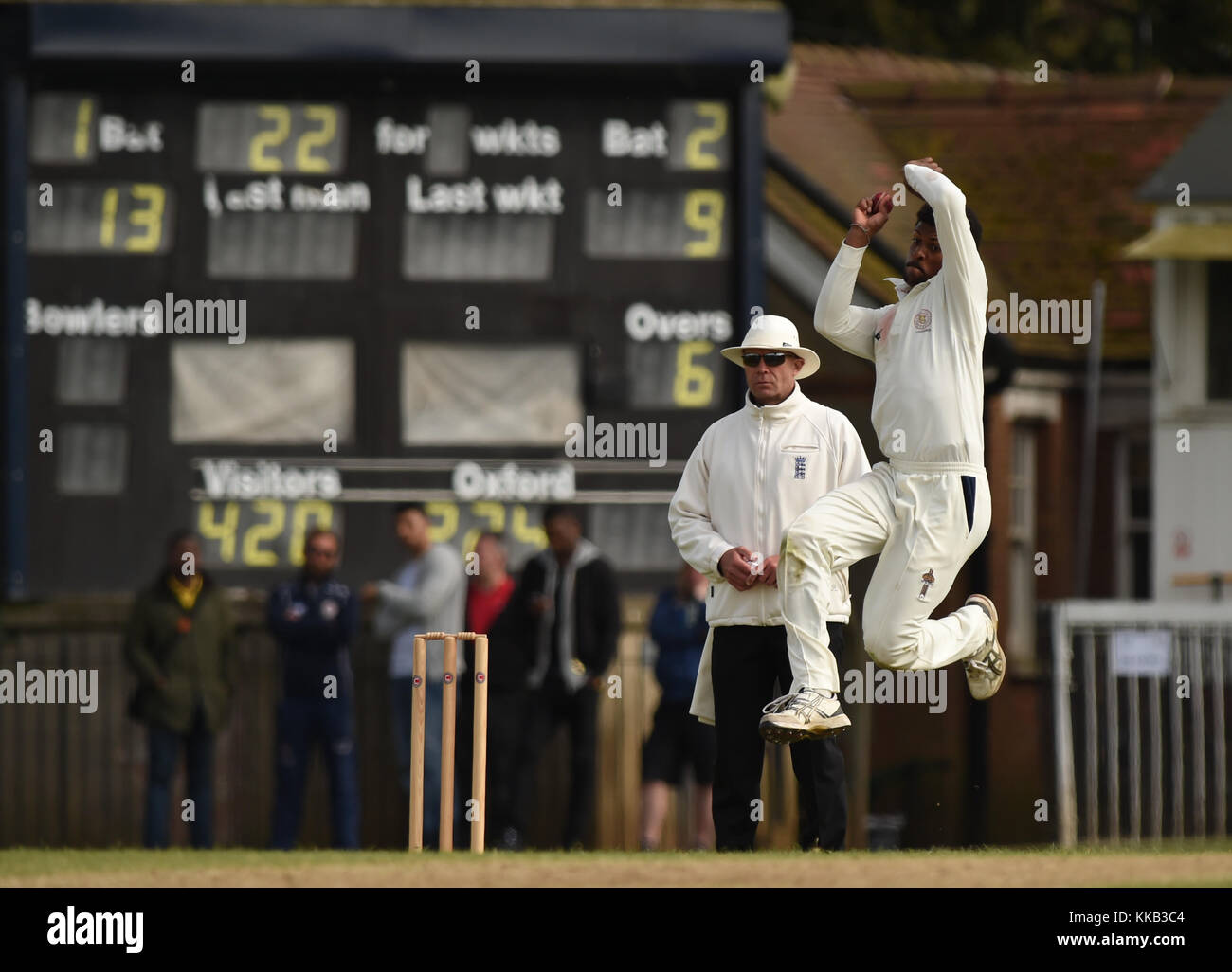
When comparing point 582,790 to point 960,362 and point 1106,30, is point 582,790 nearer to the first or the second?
point 960,362

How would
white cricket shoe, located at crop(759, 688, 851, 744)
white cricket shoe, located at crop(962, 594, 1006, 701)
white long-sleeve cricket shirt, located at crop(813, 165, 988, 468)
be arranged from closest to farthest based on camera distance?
white cricket shoe, located at crop(759, 688, 851, 744)
white long-sleeve cricket shirt, located at crop(813, 165, 988, 468)
white cricket shoe, located at crop(962, 594, 1006, 701)

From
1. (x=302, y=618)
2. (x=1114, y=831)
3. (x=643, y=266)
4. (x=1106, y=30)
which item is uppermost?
(x=1106, y=30)

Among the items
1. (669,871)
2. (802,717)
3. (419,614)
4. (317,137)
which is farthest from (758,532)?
(317,137)

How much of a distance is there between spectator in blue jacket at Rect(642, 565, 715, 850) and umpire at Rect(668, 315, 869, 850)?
483 centimetres

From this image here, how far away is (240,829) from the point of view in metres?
17.0

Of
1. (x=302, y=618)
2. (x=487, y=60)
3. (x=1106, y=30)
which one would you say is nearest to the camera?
(x=302, y=618)

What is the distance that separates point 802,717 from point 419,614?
6.12 metres

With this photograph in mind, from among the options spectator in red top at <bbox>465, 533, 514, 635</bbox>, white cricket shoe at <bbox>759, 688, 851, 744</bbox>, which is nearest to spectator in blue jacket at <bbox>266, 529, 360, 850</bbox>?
spectator in red top at <bbox>465, 533, 514, 635</bbox>

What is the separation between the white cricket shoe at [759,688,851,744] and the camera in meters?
10.6

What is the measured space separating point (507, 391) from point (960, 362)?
6691 millimetres

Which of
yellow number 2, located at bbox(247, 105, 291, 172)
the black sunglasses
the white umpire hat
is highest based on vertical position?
yellow number 2, located at bbox(247, 105, 291, 172)

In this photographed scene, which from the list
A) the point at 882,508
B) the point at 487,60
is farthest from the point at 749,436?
the point at 487,60

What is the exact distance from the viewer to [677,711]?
16359mm

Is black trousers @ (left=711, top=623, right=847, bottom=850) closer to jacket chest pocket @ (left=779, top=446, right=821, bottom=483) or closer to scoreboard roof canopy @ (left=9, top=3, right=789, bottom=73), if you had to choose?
jacket chest pocket @ (left=779, top=446, right=821, bottom=483)
